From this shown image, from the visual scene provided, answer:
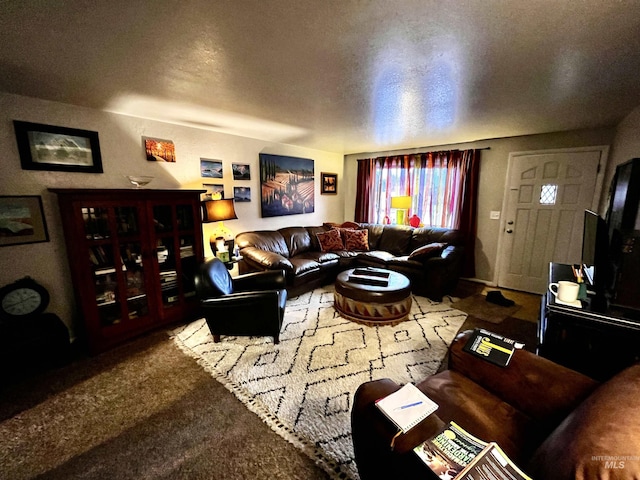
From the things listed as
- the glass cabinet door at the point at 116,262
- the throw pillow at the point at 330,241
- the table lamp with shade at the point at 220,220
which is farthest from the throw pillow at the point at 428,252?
the glass cabinet door at the point at 116,262

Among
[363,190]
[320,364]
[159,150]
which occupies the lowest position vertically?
[320,364]

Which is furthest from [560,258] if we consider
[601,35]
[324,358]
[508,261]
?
[324,358]

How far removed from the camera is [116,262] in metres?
2.39

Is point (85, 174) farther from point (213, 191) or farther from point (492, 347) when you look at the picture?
point (492, 347)

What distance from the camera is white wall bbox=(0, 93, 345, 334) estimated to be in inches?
83.9

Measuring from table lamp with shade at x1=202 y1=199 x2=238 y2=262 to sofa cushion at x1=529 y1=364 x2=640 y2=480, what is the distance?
128 inches

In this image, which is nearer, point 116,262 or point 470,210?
point 116,262

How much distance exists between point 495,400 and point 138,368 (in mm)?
2592

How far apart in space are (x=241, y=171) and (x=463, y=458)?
3.80 m

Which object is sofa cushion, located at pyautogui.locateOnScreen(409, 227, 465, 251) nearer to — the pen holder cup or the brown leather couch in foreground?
the pen holder cup

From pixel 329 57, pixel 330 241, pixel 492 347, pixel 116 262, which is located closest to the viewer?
pixel 492 347

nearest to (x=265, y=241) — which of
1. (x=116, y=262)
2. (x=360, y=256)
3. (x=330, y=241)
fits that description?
(x=330, y=241)

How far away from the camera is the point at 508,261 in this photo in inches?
156

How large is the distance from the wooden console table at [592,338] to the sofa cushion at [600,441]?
71cm
